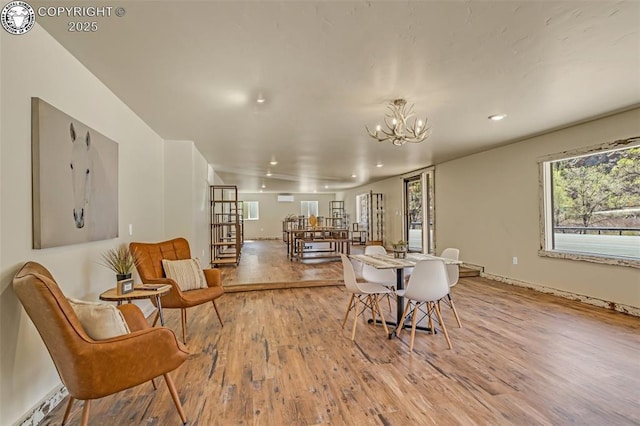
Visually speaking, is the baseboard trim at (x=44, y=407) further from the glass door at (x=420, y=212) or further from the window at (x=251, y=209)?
the window at (x=251, y=209)

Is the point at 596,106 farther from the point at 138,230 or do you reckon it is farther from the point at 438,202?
the point at 138,230

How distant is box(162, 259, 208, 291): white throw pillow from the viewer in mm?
3330

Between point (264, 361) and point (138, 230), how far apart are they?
7.25 feet

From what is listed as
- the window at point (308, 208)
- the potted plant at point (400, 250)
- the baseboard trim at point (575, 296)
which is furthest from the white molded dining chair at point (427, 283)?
the window at point (308, 208)

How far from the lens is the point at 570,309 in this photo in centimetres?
394

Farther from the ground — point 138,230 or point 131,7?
point 131,7

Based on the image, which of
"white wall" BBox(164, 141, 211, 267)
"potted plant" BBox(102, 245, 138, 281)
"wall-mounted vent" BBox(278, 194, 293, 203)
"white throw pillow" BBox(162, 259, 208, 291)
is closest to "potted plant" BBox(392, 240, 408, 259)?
"white throw pillow" BBox(162, 259, 208, 291)

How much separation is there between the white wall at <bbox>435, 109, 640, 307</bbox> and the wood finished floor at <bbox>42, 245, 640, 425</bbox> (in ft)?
1.63

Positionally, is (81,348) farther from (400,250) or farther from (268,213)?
(268,213)

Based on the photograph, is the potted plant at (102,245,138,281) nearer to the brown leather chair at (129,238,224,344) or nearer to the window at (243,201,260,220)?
the brown leather chair at (129,238,224,344)

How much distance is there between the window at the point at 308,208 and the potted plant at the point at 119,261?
39.2ft

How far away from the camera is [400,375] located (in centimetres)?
239

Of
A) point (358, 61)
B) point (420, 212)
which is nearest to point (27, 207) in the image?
point (358, 61)

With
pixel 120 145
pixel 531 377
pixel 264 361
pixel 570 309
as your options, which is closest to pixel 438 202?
pixel 570 309
